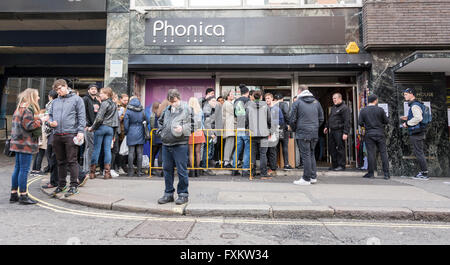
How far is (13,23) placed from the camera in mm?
10648

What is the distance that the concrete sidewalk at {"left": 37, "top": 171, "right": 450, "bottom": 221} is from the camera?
3949 millimetres

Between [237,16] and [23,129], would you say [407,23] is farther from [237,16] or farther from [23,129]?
[23,129]

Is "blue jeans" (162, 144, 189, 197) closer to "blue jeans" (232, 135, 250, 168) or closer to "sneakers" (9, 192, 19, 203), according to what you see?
"sneakers" (9, 192, 19, 203)

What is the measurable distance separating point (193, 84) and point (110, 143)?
3814 millimetres

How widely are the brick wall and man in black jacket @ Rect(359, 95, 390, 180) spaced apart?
211 cm

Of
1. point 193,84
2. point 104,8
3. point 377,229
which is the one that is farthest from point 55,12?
point 377,229

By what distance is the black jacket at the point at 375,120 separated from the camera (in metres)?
6.90

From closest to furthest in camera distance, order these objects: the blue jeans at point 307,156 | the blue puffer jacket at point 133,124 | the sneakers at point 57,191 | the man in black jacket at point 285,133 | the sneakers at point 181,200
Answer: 1. the sneakers at point 181,200
2. the sneakers at point 57,191
3. the blue jeans at point 307,156
4. the blue puffer jacket at point 133,124
5. the man in black jacket at point 285,133

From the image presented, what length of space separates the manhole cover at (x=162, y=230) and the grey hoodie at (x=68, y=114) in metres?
2.37

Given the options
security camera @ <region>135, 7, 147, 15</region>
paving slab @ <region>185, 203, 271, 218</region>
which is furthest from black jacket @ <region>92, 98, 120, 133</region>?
security camera @ <region>135, 7, 147, 15</region>

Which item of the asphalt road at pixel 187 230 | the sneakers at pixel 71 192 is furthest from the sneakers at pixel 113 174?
the asphalt road at pixel 187 230

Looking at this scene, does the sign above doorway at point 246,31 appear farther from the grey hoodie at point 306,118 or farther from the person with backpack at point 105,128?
the person with backpack at point 105,128

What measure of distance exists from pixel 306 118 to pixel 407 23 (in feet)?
15.8
